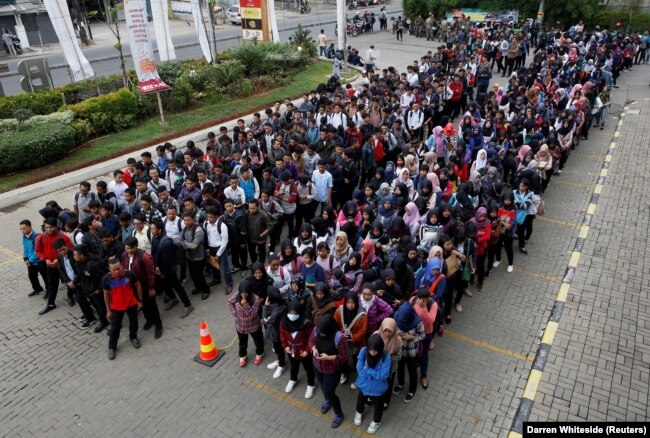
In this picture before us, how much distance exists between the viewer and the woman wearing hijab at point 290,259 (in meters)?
6.93

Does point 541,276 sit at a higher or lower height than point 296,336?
lower

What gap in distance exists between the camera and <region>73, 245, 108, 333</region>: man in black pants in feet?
23.2

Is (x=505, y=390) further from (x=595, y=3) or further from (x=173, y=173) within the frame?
(x=595, y=3)

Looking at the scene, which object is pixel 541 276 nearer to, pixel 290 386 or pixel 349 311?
pixel 349 311

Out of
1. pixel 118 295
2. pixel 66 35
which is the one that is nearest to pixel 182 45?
pixel 66 35

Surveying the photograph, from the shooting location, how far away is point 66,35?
50.3 feet

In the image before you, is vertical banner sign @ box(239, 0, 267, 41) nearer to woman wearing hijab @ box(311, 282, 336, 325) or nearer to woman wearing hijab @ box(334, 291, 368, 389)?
woman wearing hijab @ box(311, 282, 336, 325)

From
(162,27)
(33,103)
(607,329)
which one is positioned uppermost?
(162,27)

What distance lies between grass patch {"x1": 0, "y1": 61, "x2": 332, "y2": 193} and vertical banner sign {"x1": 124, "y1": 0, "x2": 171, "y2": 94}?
151 cm

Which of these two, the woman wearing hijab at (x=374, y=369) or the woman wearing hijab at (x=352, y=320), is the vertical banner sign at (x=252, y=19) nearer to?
the woman wearing hijab at (x=352, y=320)

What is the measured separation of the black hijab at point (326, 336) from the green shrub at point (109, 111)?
12587mm

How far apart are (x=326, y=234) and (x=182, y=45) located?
22.8 m

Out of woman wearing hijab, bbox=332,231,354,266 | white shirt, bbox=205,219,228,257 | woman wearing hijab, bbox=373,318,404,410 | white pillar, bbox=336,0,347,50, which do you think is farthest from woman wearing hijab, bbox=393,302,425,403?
white pillar, bbox=336,0,347,50

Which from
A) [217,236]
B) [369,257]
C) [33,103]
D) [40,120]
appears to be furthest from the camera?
[33,103]
